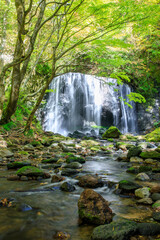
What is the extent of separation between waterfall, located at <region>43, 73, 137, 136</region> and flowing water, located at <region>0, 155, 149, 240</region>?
1267 cm

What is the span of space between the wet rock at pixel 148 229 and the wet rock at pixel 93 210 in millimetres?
356

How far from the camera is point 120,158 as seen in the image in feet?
20.7

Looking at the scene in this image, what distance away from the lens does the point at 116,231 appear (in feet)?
5.35

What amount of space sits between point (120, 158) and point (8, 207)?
470cm

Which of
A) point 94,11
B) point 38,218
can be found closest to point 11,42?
point 94,11

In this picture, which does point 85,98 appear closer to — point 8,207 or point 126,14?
point 126,14

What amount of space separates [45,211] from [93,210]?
666mm

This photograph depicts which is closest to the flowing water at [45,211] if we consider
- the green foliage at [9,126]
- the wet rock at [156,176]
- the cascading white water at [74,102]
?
the wet rock at [156,176]

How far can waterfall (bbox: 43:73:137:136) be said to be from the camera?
53.4 ft

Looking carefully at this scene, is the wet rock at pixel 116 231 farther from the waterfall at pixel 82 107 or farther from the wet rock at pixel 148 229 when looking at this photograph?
the waterfall at pixel 82 107

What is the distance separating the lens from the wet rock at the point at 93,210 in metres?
1.94

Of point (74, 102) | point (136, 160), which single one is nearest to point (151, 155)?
point (136, 160)

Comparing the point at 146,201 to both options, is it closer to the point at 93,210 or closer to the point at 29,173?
→ the point at 93,210

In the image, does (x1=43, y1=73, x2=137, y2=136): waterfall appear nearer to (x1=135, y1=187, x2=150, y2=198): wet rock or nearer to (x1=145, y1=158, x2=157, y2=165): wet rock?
(x1=145, y1=158, x2=157, y2=165): wet rock
